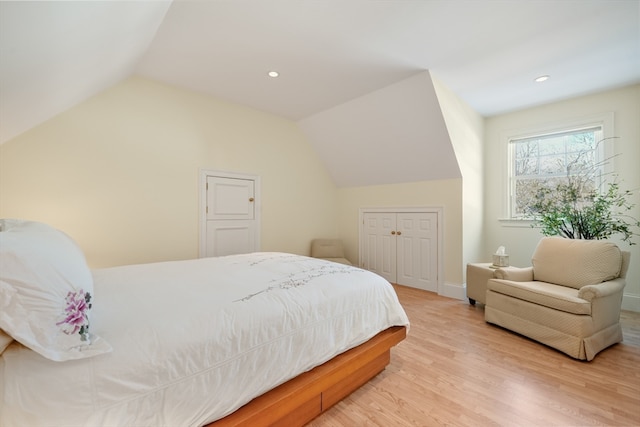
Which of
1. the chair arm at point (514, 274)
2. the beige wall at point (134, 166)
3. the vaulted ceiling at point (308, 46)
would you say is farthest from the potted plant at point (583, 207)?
the beige wall at point (134, 166)

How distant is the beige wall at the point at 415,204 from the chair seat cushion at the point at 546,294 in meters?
0.87

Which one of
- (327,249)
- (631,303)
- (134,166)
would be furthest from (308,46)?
(631,303)

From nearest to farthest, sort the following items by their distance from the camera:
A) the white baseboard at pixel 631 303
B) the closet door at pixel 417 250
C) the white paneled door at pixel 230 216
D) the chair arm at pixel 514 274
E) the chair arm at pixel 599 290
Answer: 1. the chair arm at pixel 599 290
2. the chair arm at pixel 514 274
3. the white baseboard at pixel 631 303
4. the white paneled door at pixel 230 216
5. the closet door at pixel 417 250

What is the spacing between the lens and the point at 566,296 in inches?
84.2

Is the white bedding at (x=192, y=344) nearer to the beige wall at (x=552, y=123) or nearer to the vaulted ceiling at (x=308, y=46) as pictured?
the vaulted ceiling at (x=308, y=46)

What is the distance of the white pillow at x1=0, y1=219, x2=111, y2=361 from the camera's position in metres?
0.76

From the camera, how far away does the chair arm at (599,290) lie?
2020mm

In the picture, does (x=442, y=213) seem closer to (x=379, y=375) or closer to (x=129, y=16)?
(x=379, y=375)

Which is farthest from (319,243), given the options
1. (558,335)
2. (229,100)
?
(558,335)

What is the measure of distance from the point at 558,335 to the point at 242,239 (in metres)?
3.44

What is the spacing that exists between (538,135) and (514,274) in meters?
2.14

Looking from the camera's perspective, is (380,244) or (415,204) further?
A: (380,244)

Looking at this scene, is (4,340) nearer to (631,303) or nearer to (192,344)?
(192,344)

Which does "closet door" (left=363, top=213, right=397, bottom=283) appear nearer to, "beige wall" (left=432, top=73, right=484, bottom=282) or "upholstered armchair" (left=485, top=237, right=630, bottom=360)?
"beige wall" (left=432, top=73, right=484, bottom=282)
